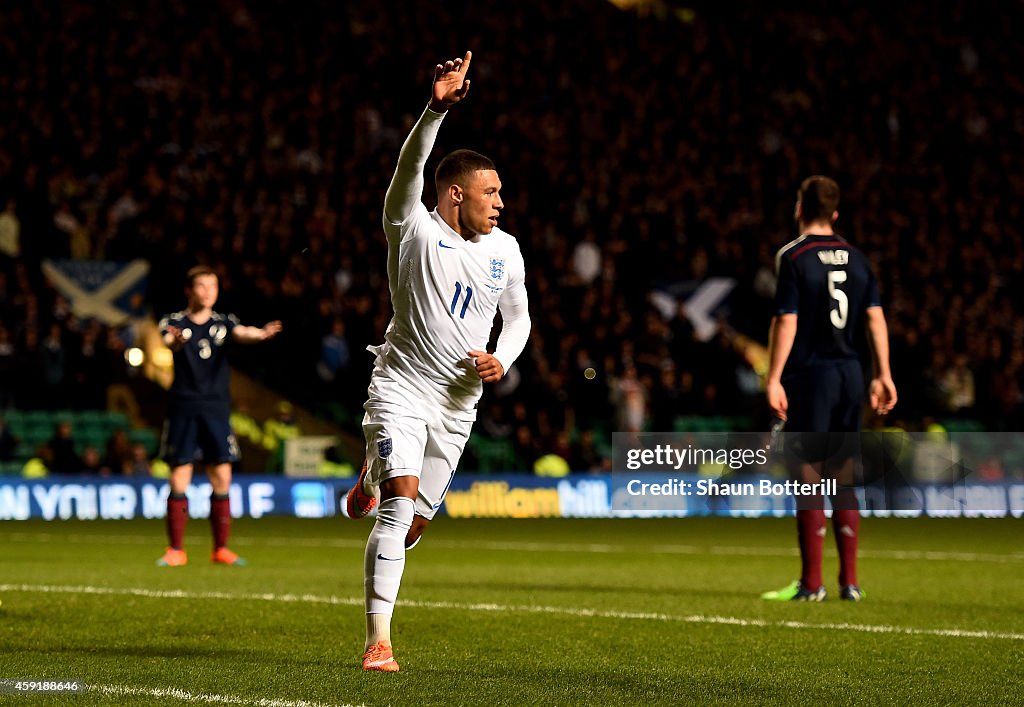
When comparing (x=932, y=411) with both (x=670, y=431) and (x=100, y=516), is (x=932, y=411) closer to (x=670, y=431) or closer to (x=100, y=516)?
(x=670, y=431)

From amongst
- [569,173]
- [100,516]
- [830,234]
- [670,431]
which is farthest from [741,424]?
→ [830,234]

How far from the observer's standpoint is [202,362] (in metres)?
11.8

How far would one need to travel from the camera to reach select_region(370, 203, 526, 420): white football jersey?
6406 millimetres

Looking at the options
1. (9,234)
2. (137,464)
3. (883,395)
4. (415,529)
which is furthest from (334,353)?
(415,529)

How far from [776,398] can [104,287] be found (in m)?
14.2

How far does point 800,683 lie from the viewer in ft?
19.4

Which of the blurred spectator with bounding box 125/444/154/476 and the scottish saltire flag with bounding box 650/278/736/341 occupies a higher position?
the scottish saltire flag with bounding box 650/278/736/341

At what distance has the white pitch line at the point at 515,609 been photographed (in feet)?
24.8

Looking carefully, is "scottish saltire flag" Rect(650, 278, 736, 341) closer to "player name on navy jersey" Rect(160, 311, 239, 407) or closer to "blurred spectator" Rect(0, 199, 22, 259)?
"blurred spectator" Rect(0, 199, 22, 259)

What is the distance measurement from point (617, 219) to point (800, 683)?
19567 mm

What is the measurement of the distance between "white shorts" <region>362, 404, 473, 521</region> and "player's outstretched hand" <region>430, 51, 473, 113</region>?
1.22 metres

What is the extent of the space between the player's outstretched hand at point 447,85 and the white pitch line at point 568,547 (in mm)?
7741

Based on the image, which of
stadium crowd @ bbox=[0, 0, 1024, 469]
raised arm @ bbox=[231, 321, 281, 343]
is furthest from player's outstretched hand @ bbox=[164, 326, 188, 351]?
stadium crowd @ bbox=[0, 0, 1024, 469]

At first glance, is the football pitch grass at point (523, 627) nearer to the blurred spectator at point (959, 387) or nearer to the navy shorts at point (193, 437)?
the navy shorts at point (193, 437)
